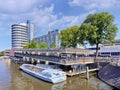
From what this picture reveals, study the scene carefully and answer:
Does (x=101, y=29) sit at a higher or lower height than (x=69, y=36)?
higher

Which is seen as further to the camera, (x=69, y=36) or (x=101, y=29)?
(x=69, y=36)

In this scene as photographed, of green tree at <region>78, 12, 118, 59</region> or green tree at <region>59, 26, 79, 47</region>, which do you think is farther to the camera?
green tree at <region>59, 26, 79, 47</region>

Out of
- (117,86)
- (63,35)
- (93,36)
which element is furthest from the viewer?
(63,35)

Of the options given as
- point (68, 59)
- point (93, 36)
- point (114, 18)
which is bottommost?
point (68, 59)

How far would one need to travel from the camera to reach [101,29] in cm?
5459

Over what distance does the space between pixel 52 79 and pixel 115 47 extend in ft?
123

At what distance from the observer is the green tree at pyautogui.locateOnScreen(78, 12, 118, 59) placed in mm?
53688

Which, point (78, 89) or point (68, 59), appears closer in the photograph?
point (78, 89)

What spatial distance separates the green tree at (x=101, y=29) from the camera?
53.7 meters

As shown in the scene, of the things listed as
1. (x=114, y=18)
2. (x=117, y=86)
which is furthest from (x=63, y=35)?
(x=117, y=86)

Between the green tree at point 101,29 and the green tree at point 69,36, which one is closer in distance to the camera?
the green tree at point 101,29

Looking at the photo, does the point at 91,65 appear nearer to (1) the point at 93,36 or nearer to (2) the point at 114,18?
(1) the point at 93,36

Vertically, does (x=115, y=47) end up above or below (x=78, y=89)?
above

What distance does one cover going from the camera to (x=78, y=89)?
2953 cm
